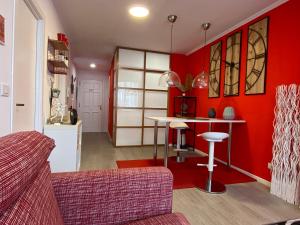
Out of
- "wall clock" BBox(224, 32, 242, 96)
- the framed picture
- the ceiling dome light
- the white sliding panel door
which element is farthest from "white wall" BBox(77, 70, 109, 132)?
the framed picture

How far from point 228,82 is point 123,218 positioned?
3.20 meters

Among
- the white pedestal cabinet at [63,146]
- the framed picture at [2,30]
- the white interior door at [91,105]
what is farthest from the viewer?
the white interior door at [91,105]

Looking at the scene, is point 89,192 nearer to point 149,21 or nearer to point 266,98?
point 266,98

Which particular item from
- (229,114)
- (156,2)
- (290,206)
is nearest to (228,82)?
(229,114)

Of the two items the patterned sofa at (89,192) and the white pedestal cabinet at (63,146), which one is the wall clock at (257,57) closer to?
the patterned sofa at (89,192)

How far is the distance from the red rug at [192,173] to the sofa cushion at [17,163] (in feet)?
6.93

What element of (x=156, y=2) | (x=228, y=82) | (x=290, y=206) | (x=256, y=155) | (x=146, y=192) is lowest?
(x=290, y=206)

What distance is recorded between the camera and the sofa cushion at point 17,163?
49cm

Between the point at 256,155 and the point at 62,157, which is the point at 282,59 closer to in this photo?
the point at 256,155

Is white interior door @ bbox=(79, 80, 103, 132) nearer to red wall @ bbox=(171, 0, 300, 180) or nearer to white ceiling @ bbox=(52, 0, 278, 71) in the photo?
white ceiling @ bbox=(52, 0, 278, 71)

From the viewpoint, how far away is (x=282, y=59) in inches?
100

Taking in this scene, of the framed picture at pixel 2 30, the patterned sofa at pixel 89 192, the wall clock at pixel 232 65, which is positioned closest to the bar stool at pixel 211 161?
the wall clock at pixel 232 65

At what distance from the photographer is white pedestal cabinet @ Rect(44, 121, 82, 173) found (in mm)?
2387

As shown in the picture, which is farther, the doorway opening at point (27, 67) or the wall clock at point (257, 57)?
the wall clock at point (257, 57)
